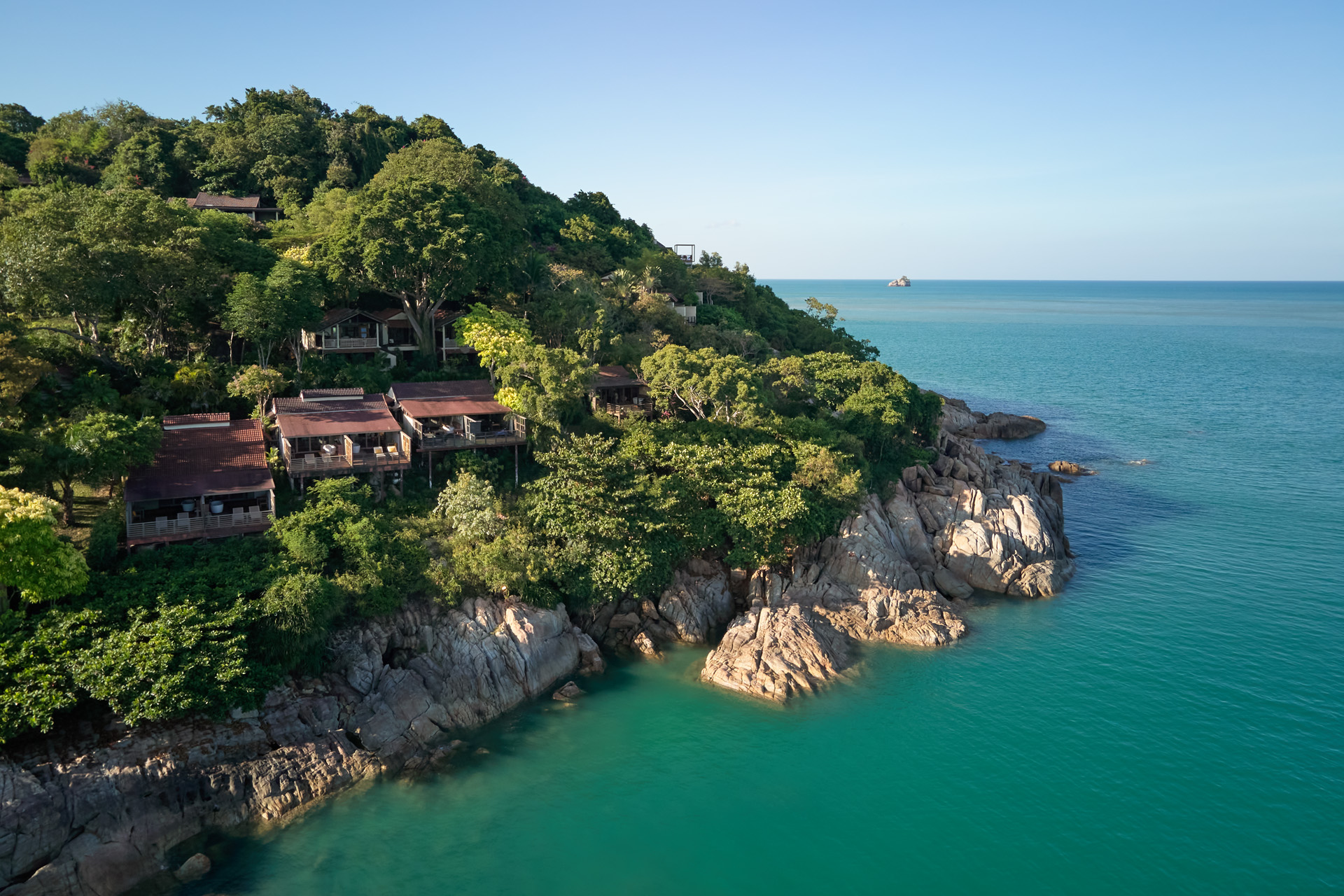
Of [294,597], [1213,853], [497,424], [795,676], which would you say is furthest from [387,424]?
[1213,853]

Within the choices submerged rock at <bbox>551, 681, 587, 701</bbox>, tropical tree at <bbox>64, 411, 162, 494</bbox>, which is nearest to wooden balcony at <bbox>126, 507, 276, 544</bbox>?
tropical tree at <bbox>64, 411, 162, 494</bbox>

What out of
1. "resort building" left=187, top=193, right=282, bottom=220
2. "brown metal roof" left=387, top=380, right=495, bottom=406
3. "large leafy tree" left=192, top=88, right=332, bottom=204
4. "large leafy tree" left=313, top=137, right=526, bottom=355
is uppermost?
"large leafy tree" left=192, top=88, right=332, bottom=204

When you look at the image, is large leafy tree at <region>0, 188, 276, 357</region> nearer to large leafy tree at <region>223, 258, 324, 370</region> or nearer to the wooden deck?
large leafy tree at <region>223, 258, 324, 370</region>

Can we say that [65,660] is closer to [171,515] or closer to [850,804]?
[171,515]

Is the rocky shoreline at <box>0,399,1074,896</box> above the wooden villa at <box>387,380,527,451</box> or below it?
below

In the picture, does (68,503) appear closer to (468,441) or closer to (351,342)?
(468,441)

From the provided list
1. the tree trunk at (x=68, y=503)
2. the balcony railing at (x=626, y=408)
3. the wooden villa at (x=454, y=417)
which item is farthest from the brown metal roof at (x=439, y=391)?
the tree trunk at (x=68, y=503)

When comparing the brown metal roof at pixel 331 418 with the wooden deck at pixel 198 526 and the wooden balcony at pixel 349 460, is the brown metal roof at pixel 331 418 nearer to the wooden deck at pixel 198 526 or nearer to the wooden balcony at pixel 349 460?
the wooden balcony at pixel 349 460
